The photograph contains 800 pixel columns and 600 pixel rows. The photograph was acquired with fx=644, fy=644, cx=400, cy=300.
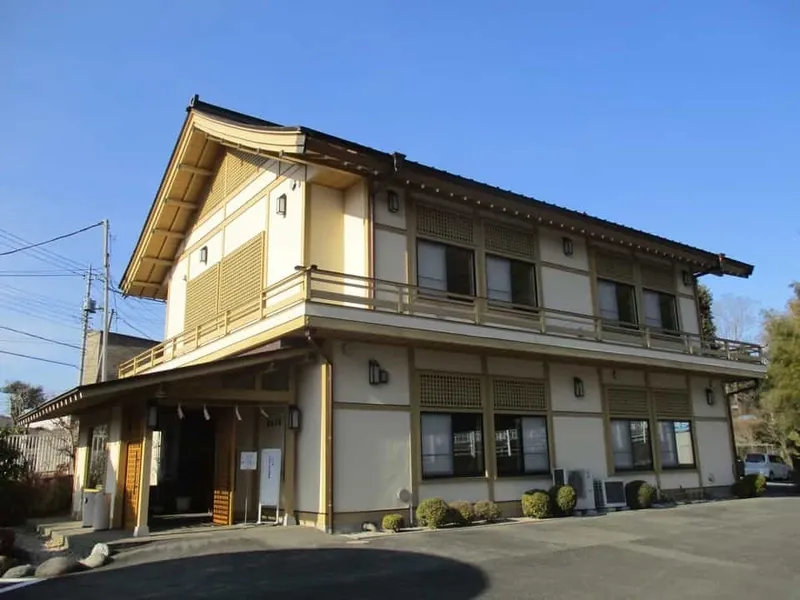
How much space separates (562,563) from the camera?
8.70m

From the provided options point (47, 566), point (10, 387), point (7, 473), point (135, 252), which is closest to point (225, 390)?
point (47, 566)

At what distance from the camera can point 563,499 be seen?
13672 millimetres

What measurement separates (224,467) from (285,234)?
5071mm

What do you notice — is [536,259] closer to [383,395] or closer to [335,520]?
[383,395]

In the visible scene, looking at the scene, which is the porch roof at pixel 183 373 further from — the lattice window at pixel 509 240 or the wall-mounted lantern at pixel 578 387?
the wall-mounted lantern at pixel 578 387

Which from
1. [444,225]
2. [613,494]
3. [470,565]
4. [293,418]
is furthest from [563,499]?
[444,225]

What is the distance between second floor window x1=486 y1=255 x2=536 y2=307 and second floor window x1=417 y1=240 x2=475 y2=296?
0.58m

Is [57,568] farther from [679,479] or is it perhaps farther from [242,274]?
[679,479]

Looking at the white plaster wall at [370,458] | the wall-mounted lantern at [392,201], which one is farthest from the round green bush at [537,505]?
the wall-mounted lantern at [392,201]

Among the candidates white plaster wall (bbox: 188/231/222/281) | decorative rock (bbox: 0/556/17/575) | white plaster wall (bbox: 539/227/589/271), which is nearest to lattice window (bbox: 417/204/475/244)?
white plaster wall (bbox: 539/227/589/271)

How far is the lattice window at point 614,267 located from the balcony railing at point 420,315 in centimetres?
146

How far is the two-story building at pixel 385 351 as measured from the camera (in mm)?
11961

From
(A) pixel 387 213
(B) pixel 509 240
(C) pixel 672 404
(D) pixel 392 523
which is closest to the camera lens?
(D) pixel 392 523

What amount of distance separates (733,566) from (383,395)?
6.40m
